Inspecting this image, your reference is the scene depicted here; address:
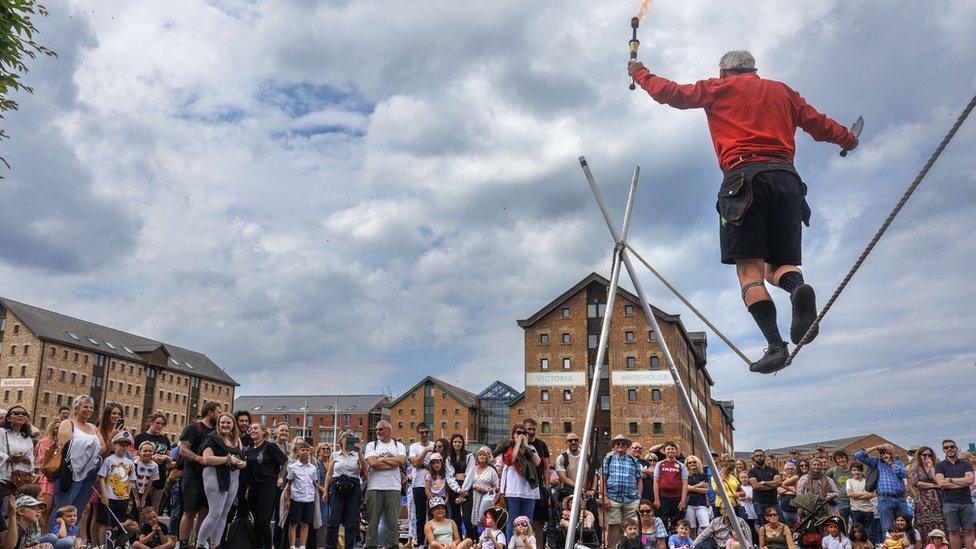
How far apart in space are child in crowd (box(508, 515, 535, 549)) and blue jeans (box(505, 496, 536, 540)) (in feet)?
1.36

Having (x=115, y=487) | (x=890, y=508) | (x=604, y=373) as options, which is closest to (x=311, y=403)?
(x=604, y=373)

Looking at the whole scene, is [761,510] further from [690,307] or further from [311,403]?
[311,403]

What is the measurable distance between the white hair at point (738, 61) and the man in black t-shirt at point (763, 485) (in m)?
10.8

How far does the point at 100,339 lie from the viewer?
3420 inches

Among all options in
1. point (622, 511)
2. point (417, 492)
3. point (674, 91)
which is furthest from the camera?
point (417, 492)

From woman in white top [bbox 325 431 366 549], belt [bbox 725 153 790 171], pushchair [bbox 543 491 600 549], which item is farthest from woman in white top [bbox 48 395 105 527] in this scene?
belt [bbox 725 153 790 171]

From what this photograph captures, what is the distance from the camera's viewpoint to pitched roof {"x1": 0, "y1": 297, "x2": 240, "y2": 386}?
7794 cm

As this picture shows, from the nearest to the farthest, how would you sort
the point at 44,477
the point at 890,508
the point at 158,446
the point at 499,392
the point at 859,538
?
the point at 44,477 → the point at 158,446 → the point at 859,538 → the point at 890,508 → the point at 499,392

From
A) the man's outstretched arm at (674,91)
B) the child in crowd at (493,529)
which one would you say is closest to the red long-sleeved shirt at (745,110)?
the man's outstretched arm at (674,91)

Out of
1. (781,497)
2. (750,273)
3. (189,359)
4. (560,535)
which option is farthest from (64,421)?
(189,359)

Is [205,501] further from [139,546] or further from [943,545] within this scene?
[943,545]

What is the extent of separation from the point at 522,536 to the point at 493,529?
0.58m

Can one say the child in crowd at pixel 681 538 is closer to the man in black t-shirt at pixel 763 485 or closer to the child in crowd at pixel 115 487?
the man in black t-shirt at pixel 763 485

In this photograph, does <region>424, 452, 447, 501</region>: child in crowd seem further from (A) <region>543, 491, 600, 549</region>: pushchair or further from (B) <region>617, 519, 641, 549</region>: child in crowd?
(B) <region>617, 519, 641, 549</region>: child in crowd
